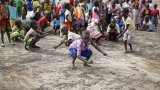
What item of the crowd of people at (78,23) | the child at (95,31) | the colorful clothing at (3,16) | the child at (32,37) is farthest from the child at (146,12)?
the colorful clothing at (3,16)

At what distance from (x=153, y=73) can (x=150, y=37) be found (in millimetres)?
5516

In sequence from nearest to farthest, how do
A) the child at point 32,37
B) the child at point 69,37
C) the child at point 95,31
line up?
the child at point 69,37 < the child at point 32,37 < the child at point 95,31

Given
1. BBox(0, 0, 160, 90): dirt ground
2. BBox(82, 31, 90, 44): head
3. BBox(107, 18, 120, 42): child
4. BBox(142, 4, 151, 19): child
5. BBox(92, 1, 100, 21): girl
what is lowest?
BBox(0, 0, 160, 90): dirt ground

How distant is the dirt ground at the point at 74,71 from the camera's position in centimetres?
760

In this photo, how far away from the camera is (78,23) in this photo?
1238cm

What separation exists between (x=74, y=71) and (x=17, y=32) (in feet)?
14.0

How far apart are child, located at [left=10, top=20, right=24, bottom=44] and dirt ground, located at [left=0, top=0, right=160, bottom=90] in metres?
0.41

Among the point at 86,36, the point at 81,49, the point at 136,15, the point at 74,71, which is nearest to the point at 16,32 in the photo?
the point at 81,49

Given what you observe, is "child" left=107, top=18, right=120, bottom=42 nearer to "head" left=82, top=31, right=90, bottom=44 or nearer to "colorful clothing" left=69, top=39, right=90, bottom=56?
"colorful clothing" left=69, top=39, right=90, bottom=56

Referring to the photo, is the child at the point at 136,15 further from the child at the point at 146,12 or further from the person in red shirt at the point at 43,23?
the person in red shirt at the point at 43,23

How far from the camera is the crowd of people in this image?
10260mm

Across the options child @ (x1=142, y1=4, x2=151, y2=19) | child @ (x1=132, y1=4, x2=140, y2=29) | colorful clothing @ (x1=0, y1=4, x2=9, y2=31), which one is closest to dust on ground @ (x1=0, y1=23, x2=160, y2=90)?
colorful clothing @ (x1=0, y1=4, x2=9, y2=31)

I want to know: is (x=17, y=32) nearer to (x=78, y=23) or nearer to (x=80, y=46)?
(x=78, y=23)

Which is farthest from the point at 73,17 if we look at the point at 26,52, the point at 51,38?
the point at 26,52
